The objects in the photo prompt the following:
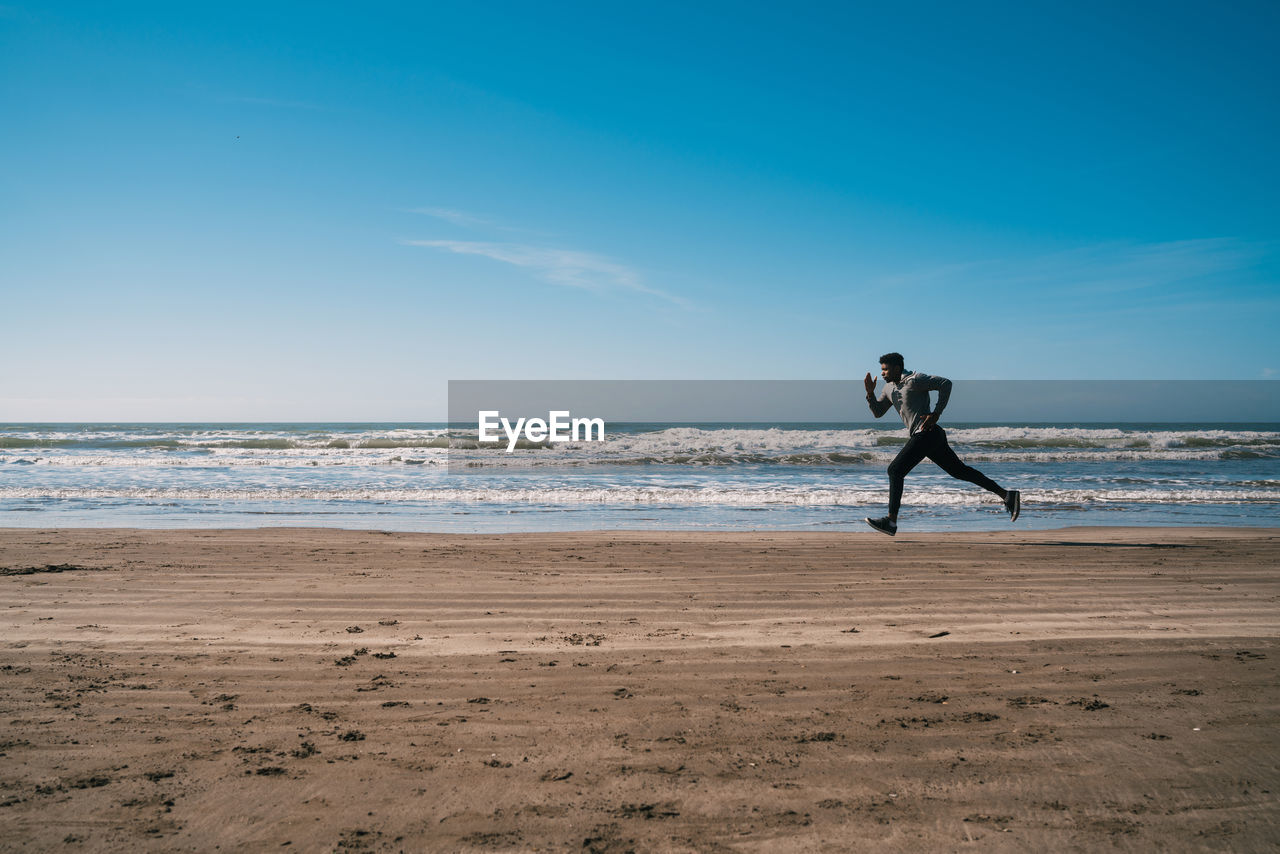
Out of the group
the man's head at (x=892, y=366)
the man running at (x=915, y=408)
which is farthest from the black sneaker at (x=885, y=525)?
the man's head at (x=892, y=366)

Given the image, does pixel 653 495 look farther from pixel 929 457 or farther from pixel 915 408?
pixel 915 408

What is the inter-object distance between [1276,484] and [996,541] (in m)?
12.1

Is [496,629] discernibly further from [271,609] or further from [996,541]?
[996,541]

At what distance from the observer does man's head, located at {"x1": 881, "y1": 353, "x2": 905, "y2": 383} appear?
7.63 meters

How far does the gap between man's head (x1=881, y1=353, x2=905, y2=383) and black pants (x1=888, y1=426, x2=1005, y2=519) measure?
2.13ft

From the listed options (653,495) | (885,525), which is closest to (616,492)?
(653,495)

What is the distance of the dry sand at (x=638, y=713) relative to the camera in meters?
2.29

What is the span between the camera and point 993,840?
7.22 feet

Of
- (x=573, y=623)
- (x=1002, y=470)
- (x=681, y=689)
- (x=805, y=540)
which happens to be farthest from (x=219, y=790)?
(x=1002, y=470)

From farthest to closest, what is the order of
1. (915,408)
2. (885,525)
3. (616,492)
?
(616,492)
(885,525)
(915,408)

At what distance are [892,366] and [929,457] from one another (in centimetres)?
105

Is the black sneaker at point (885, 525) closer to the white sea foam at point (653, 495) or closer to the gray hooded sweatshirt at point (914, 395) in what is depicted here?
the gray hooded sweatshirt at point (914, 395)

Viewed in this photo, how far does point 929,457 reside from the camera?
7.79 meters

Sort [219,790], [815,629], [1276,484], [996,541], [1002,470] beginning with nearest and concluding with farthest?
[219,790], [815,629], [996,541], [1276,484], [1002,470]
